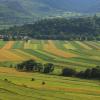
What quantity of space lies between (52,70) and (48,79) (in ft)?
42.7

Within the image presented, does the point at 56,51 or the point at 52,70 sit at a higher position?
the point at 56,51

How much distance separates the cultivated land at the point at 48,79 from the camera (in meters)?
77.1

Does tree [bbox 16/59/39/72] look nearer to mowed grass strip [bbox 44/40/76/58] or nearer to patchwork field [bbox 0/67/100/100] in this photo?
patchwork field [bbox 0/67/100/100]

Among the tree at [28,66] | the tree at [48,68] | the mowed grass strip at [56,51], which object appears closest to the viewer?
the tree at [48,68]

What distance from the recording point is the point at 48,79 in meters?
95.6

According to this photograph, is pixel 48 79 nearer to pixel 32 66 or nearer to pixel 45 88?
pixel 45 88

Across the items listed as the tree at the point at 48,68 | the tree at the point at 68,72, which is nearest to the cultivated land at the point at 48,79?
the tree at the point at 48,68

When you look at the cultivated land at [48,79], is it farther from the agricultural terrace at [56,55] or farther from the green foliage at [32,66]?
the green foliage at [32,66]

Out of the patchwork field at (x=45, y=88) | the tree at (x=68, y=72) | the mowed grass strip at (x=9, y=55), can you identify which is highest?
the mowed grass strip at (x=9, y=55)

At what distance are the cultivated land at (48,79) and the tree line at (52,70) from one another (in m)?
2.61

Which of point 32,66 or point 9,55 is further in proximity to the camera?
point 9,55

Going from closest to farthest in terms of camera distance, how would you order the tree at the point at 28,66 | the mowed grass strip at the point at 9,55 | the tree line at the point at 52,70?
the tree line at the point at 52,70 < the tree at the point at 28,66 < the mowed grass strip at the point at 9,55

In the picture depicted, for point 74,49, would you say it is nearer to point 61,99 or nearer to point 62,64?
point 62,64

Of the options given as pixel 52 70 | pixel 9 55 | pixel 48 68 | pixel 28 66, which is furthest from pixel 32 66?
pixel 9 55
